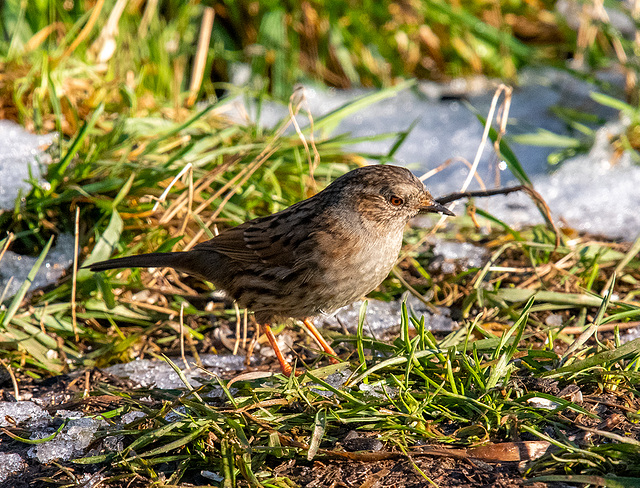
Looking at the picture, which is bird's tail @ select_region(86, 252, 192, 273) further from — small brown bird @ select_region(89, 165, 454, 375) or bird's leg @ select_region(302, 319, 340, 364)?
bird's leg @ select_region(302, 319, 340, 364)

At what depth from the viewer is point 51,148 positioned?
4.52 meters

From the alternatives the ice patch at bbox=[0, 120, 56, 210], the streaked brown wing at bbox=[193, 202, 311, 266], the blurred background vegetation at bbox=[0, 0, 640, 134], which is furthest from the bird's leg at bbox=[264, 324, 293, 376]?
the blurred background vegetation at bbox=[0, 0, 640, 134]

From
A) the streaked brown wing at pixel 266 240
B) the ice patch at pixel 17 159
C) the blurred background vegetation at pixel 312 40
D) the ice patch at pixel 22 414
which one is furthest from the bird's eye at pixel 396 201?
the blurred background vegetation at pixel 312 40

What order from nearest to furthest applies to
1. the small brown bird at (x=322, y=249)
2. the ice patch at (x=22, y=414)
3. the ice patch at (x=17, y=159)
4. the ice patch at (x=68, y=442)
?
the ice patch at (x=68, y=442) < the ice patch at (x=22, y=414) < the small brown bird at (x=322, y=249) < the ice patch at (x=17, y=159)

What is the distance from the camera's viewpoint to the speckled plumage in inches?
132

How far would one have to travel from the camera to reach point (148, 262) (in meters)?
3.71

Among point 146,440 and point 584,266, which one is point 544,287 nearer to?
point 584,266

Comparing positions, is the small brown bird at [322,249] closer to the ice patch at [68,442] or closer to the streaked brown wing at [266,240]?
the streaked brown wing at [266,240]

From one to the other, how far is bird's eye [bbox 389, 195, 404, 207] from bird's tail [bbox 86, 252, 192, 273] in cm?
118

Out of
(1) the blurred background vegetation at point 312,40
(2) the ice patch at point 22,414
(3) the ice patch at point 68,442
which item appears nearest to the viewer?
(3) the ice patch at point 68,442

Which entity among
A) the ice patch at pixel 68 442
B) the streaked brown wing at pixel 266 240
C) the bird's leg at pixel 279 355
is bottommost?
the bird's leg at pixel 279 355

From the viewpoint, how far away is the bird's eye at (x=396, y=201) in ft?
11.4

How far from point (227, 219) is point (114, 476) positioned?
207 cm

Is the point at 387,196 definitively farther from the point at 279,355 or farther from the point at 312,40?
the point at 312,40
